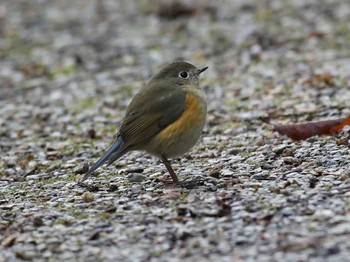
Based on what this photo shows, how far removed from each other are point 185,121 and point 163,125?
0.61 ft

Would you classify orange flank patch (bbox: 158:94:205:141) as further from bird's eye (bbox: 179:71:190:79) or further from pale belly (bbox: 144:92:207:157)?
bird's eye (bbox: 179:71:190:79)

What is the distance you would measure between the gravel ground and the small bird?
11.4 inches

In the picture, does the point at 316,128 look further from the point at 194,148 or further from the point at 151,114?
the point at 151,114

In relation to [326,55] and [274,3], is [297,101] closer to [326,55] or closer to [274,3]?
[326,55]

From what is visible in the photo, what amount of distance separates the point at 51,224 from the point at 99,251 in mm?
749

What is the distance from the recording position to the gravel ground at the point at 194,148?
6.00 meters

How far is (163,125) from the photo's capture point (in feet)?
24.3

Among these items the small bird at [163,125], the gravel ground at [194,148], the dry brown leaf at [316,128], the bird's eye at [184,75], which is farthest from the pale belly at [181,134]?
the dry brown leaf at [316,128]

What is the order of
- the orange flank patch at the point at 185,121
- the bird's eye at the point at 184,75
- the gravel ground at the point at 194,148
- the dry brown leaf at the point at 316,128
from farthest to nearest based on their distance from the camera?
the dry brown leaf at the point at 316,128 < the bird's eye at the point at 184,75 < the orange flank patch at the point at 185,121 < the gravel ground at the point at 194,148

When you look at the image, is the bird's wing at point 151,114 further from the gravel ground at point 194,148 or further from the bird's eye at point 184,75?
the gravel ground at point 194,148

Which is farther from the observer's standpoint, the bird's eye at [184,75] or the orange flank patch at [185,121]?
the bird's eye at [184,75]

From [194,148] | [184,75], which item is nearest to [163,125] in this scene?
[184,75]

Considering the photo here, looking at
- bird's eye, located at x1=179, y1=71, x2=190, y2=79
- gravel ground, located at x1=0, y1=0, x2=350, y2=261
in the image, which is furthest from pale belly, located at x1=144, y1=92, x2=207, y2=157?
bird's eye, located at x1=179, y1=71, x2=190, y2=79

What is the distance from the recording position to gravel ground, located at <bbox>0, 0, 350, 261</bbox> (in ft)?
19.7
